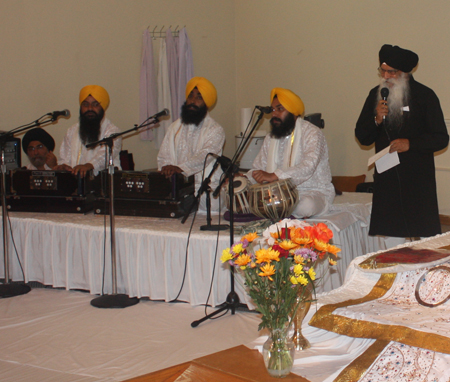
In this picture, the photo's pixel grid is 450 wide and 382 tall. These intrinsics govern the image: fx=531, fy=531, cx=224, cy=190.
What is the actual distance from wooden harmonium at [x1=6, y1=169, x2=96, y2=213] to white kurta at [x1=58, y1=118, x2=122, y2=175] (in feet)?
0.84

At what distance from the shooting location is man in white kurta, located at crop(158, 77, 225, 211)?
509 centimetres

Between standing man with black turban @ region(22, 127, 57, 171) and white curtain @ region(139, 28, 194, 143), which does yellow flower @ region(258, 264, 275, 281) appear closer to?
standing man with black turban @ region(22, 127, 57, 171)

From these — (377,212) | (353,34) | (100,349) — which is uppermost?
(353,34)

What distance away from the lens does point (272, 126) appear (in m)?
4.74

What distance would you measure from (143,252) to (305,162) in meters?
1.55

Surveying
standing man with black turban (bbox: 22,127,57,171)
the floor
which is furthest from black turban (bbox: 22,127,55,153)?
the floor

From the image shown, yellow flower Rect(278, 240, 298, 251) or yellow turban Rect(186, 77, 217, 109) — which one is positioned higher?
yellow turban Rect(186, 77, 217, 109)

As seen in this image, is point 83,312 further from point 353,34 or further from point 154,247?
point 353,34

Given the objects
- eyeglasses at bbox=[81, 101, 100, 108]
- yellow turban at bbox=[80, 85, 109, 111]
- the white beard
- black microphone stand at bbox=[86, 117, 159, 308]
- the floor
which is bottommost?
the floor

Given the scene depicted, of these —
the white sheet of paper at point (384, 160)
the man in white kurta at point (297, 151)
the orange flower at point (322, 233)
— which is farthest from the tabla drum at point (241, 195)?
the orange flower at point (322, 233)

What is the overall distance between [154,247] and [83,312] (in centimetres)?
71

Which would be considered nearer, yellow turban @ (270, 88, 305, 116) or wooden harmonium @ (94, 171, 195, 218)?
wooden harmonium @ (94, 171, 195, 218)

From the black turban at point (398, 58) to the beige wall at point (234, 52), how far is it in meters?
2.17

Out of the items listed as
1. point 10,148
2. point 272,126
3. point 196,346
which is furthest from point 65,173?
point 196,346
